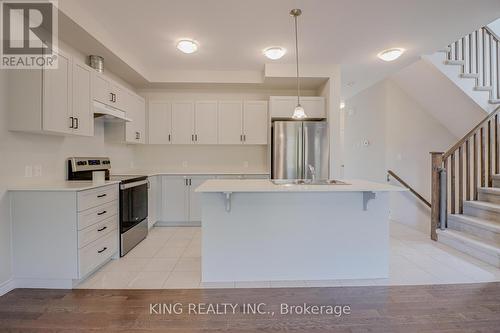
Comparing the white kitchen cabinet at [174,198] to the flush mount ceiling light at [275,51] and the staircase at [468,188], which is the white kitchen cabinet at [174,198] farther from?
the staircase at [468,188]

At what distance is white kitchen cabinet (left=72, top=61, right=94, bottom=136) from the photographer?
259 centimetres

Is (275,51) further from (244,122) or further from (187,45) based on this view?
(244,122)

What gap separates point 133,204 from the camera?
3203 mm

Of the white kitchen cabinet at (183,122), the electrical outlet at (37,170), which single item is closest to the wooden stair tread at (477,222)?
the white kitchen cabinet at (183,122)

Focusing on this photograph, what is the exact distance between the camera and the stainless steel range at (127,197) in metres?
2.93

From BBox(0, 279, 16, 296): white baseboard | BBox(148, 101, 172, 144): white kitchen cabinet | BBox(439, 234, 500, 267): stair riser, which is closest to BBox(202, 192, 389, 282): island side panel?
BBox(439, 234, 500, 267): stair riser

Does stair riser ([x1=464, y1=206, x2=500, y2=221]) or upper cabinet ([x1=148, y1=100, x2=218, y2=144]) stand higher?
upper cabinet ([x1=148, y1=100, x2=218, y2=144])

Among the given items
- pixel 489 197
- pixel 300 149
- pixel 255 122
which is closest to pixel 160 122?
pixel 255 122

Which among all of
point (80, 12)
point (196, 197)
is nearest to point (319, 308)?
point (196, 197)

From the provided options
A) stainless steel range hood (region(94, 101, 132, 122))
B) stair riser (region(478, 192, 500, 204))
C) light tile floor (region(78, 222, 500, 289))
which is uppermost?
stainless steel range hood (region(94, 101, 132, 122))

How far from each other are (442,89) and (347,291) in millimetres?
3572

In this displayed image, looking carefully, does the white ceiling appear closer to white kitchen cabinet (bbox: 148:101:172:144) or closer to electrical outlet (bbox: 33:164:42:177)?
white kitchen cabinet (bbox: 148:101:172:144)

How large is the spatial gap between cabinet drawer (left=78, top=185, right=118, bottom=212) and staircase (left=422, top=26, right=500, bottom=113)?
15.2 feet

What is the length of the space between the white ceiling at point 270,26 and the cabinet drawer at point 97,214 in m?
1.87
